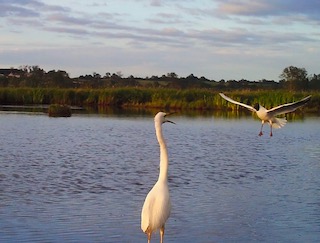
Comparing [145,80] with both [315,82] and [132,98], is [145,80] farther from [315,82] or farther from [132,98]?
[132,98]

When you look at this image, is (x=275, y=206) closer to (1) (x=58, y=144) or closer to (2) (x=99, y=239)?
(2) (x=99, y=239)

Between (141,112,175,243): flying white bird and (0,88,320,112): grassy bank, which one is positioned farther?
(0,88,320,112): grassy bank

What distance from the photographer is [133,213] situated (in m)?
11.2

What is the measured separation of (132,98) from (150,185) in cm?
3442

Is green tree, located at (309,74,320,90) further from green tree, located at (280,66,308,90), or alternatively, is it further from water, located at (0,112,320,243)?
water, located at (0,112,320,243)

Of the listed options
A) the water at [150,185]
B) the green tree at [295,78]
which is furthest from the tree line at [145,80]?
the water at [150,185]

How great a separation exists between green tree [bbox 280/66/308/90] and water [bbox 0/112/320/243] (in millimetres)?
45641

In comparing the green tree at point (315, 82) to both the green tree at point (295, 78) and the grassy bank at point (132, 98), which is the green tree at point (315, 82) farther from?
the grassy bank at point (132, 98)

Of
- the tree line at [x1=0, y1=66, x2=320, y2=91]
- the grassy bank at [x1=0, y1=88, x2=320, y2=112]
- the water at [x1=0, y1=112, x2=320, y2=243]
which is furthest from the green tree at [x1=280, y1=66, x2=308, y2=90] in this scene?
the water at [x1=0, y1=112, x2=320, y2=243]

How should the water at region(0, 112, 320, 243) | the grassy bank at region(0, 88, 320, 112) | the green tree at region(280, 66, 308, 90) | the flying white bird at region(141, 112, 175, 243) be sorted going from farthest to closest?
1. the green tree at region(280, 66, 308, 90)
2. the grassy bank at region(0, 88, 320, 112)
3. the water at region(0, 112, 320, 243)
4. the flying white bird at region(141, 112, 175, 243)

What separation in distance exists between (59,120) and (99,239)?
23310 millimetres

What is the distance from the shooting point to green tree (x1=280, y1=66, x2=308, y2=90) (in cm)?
7231

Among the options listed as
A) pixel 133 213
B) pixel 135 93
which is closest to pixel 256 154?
pixel 133 213

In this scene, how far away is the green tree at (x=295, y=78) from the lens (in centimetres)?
7231
